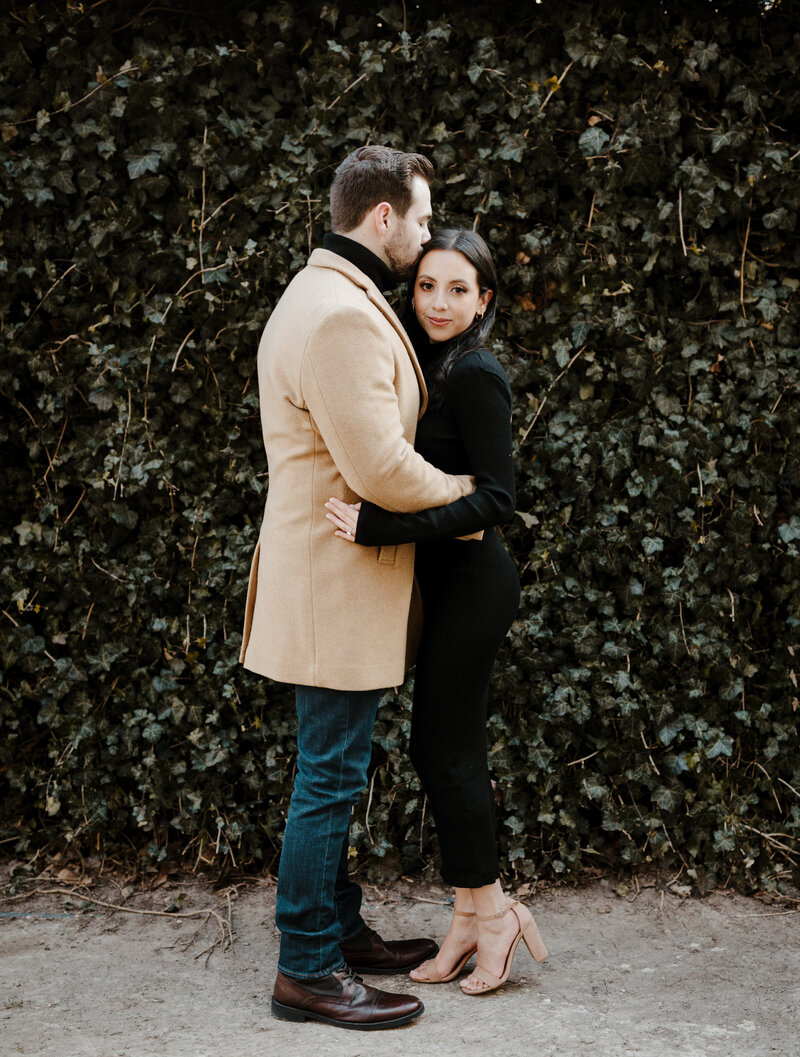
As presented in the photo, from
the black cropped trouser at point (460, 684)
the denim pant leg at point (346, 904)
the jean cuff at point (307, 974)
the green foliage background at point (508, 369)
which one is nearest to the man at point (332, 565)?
the jean cuff at point (307, 974)

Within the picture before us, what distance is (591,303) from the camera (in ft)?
10.6

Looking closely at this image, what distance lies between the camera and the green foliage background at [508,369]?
128 inches

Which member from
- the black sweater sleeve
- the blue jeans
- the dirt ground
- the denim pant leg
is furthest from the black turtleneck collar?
the dirt ground

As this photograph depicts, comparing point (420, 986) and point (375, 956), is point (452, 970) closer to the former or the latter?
point (420, 986)

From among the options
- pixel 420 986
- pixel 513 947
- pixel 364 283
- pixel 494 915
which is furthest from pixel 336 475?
pixel 420 986

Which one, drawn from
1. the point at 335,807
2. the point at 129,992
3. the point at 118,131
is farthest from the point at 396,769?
the point at 118,131

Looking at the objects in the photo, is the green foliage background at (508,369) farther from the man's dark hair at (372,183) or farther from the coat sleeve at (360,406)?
the coat sleeve at (360,406)

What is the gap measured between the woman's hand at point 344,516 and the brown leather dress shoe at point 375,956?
4.18ft

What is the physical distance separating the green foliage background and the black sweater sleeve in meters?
0.77

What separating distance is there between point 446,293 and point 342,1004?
6.27 feet

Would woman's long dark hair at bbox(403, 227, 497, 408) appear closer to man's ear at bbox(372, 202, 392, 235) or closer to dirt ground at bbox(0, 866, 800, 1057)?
man's ear at bbox(372, 202, 392, 235)

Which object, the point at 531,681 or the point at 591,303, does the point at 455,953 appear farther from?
the point at 591,303

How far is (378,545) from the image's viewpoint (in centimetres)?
240

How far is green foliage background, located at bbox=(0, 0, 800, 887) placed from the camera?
3.24 m
